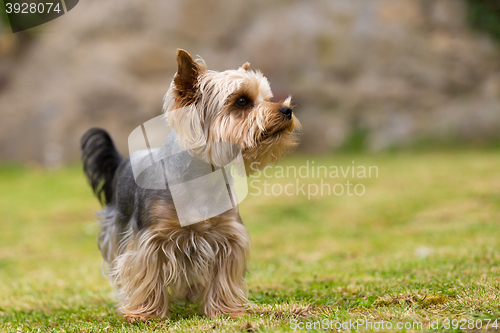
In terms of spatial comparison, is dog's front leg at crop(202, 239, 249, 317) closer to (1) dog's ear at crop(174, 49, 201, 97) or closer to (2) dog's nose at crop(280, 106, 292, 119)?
(2) dog's nose at crop(280, 106, 292, 119)

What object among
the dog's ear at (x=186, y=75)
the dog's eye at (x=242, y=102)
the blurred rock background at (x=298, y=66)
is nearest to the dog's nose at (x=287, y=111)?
the dog's eye at (x=242, y=102)

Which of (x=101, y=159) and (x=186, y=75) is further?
(x=101, y=159)

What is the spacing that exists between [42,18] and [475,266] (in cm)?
1629

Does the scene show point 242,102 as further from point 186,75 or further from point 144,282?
point 144,282

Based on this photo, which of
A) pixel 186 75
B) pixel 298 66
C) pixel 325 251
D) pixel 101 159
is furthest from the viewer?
pixel 298 66

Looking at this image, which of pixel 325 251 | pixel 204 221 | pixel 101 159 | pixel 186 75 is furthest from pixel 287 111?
pixel 325 251

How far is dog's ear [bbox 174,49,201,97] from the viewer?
3.76m

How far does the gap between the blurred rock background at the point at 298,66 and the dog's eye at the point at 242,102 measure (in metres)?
11.3

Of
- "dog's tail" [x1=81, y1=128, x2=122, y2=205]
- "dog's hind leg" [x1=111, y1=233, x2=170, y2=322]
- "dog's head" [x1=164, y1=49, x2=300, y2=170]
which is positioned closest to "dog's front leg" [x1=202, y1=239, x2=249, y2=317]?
"dog's hind leg" [x1=111, y1=233, x2=170, y2=322]

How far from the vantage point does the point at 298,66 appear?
15.7m

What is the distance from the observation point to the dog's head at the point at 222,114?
3820 mm

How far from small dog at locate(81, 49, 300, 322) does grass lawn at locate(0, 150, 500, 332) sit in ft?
0.87

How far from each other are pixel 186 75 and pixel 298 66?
12.3m

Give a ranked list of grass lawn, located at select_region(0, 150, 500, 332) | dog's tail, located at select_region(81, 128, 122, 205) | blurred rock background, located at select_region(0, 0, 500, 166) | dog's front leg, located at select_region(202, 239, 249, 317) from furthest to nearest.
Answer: blurred rock background, located at select_region(0, 0, 500, 166)
dog's tail, located at select_region(81, 128, 122, 205)
dog's front leg, located at select_region(202, 239, 249, 317)
grass lawn, located at select_region(0, 150, 500, 332)
